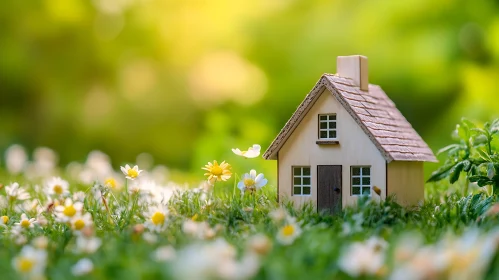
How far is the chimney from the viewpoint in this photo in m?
4.32

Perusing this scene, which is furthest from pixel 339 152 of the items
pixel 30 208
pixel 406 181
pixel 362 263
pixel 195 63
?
pixel 195 63

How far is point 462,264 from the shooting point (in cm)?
208

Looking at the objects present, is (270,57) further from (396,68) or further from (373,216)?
(373,216)

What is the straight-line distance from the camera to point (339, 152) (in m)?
3.97

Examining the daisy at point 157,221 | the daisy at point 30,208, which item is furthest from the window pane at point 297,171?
the daisy at point 30,208

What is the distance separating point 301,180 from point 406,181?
59 centimetres

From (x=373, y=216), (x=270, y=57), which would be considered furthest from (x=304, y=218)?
(x=270, y=57)

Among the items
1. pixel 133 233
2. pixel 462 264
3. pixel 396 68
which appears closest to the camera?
pixel 462 264

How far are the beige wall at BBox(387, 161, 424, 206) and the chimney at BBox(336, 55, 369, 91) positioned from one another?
0.56m

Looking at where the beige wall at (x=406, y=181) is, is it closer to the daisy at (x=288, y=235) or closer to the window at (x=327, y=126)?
the window at (x=327, y=126)

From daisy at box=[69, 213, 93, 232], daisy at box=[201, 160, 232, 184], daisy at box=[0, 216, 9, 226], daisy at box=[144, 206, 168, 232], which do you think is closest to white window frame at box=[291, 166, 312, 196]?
daisy at box=[201, 160, 232, 184]

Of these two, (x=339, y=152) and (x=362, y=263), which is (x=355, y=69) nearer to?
(x=339, y=152)

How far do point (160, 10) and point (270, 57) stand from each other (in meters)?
1.88

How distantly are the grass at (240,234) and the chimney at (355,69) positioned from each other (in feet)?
2.61
